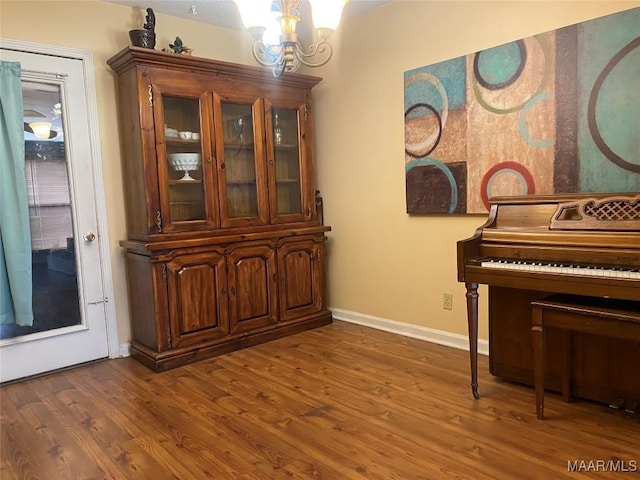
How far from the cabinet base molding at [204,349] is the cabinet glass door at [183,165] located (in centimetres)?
81

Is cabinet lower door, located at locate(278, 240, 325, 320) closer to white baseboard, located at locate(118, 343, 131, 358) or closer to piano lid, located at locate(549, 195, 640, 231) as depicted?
white baseboard, located at locate(118, 343, 131, 358)

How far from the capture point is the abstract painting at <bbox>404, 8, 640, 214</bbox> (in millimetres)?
2369

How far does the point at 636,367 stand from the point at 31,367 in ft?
11.1

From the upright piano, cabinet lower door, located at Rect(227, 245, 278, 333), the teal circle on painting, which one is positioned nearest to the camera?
the upright piano

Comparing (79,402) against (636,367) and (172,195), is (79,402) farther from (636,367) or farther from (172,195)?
(636,367)

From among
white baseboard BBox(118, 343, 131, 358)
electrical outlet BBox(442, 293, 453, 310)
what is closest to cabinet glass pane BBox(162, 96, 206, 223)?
white baseboard BBox(118, 343, 131, 358)

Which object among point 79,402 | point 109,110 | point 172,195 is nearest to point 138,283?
point 172,195

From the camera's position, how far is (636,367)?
7.11 feet

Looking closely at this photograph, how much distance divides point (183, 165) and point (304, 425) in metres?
1.89

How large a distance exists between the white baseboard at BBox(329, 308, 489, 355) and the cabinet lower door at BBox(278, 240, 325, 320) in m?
0.25

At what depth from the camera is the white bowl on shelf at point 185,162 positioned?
3156mm

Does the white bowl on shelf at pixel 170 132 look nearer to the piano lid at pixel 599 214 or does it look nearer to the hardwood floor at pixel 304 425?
the hardwood floor at pixel 304 425

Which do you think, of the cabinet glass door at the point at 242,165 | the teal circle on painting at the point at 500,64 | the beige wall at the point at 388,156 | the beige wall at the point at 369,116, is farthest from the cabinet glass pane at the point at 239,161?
the teal circle on painting at the point at 500,64

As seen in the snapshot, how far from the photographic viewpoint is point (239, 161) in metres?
3.47
